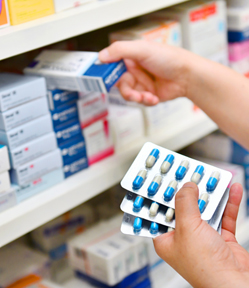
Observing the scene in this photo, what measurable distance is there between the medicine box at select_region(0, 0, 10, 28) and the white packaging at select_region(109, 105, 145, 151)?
1.01 feet

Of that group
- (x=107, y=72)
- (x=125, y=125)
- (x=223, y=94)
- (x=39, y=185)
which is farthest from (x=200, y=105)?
(x=39, y=185)

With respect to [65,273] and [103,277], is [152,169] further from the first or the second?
[65,273]

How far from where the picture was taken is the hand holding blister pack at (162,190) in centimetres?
57

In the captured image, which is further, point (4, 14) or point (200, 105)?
point (200, 105)

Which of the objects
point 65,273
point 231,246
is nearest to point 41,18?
point 231,246

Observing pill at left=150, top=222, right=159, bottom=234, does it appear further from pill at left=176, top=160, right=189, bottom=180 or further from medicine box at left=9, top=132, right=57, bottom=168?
medicine box at left=9, top=132, right=57, bottom=168

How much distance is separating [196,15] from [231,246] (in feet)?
1.94

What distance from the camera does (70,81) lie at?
2.30ft

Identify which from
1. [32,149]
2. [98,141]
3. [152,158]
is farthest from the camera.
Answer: [98,141]

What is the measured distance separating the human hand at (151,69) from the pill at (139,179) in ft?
0.73

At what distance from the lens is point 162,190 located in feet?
1.93

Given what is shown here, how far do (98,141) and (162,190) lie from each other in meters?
0.28

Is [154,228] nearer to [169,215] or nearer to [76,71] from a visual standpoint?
[169,215]

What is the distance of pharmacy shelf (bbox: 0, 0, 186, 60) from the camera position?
1.99 feet
